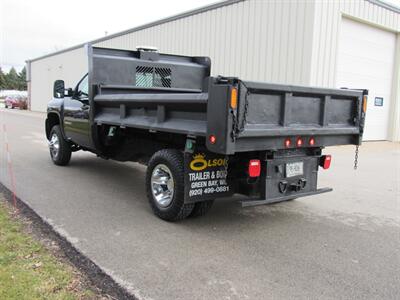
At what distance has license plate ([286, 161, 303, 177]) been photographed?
196 inches

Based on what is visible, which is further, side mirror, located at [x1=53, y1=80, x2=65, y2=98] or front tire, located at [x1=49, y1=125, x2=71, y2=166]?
front tire, located at [x1=49, y1=125, x2=71, y2=166]

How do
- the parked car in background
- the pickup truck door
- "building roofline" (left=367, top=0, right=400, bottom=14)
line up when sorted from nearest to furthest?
the pickup truck door, "building roofline" (left=367, top=0, right=400, bottom=14), the parked car in background

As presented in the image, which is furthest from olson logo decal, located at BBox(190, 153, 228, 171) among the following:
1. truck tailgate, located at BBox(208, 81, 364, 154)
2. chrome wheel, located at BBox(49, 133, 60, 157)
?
chrome wheel, located at BBox(49, 133, 60, 157)

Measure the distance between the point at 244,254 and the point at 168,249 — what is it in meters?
0.79

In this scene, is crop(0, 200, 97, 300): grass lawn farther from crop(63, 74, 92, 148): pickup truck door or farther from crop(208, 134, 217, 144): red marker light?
crop(63, 74, 92, 148): pickup truck door

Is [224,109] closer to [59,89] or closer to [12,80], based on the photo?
[59,89]

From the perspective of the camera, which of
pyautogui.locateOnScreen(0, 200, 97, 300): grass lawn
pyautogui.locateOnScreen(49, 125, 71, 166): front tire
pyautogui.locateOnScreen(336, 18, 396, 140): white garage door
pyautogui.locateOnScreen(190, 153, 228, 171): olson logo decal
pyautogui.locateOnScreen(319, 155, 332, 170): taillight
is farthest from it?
pyautogui.locateOnScreen(336, 18, 396, 140): white garage door

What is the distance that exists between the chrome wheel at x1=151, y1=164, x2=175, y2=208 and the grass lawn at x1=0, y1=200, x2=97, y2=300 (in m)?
1.57

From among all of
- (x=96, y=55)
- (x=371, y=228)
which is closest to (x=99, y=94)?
(x=96, y=55)

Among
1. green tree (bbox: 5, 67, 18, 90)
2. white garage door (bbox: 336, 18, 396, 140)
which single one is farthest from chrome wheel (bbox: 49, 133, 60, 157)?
green tree (bbox: 5, 67, 18, 90)

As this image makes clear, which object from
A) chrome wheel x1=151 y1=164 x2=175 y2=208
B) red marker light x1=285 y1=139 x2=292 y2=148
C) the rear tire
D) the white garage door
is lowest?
the rear tire

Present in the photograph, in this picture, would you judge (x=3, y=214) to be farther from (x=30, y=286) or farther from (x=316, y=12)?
(x=316, y=12)

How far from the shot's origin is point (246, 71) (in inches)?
585

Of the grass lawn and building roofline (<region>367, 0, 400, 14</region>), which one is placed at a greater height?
building roofline (<region>367, 0, 400, 14</region>)
